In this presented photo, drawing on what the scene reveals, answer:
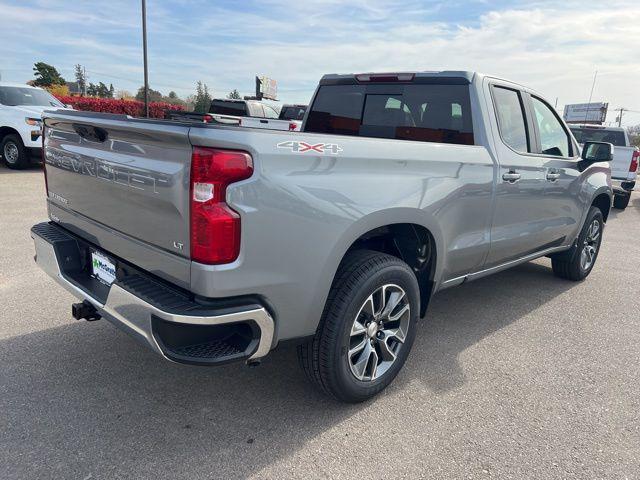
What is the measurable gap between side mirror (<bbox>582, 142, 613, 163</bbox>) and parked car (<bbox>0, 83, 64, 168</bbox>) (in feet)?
34.0

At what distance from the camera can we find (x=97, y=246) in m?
2.79

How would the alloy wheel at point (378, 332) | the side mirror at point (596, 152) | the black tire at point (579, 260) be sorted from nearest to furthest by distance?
the alloy wheel at point (378, 332) < the side mirror at point (596, 152) < the black tire at point (579, 260)

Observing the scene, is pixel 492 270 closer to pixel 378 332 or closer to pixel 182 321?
pixel 378 332

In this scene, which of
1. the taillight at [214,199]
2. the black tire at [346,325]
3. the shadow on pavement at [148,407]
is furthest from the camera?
the black tire at [346,325]

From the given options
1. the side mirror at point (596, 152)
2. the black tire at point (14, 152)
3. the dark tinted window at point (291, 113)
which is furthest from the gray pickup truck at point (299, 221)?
the dark tinted window at point (291, 113)

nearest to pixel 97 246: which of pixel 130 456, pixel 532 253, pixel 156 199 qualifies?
pixel 156 199

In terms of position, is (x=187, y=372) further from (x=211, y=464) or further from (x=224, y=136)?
(x=224, y=136)

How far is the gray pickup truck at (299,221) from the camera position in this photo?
209 centimetres

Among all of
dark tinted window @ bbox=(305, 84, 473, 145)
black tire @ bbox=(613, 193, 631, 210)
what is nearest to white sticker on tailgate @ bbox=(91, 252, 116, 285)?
dark tinted window @ bbox=(305, 84, 473, 145)

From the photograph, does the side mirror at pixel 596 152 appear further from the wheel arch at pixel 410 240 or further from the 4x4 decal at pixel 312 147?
the 4x4 decal at pixel 312 147

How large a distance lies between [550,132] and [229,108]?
11885mm

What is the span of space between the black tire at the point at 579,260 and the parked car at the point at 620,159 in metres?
6.31

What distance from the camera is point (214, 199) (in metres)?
2.04

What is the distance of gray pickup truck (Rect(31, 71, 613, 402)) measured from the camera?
209 cm
